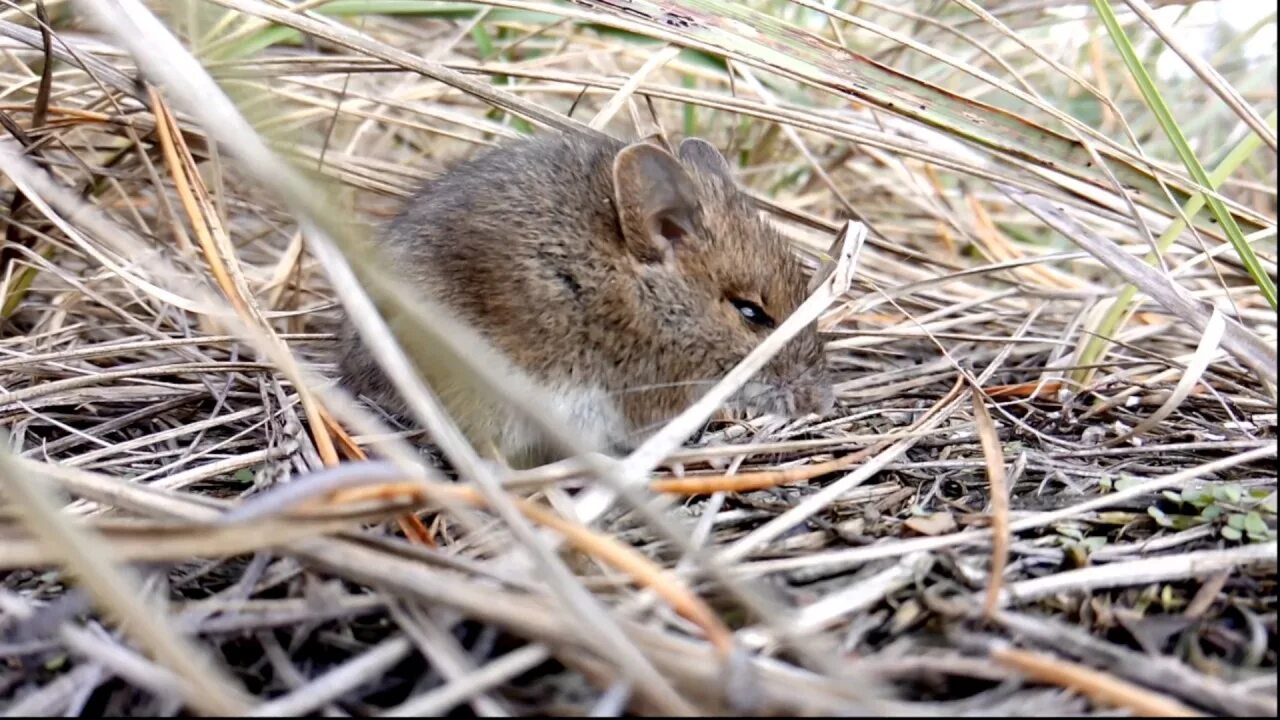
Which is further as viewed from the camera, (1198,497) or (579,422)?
(579,422)

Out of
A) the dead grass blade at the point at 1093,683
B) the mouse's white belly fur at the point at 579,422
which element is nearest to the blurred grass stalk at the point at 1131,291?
the mouse's white belly fur at the point at 579,422

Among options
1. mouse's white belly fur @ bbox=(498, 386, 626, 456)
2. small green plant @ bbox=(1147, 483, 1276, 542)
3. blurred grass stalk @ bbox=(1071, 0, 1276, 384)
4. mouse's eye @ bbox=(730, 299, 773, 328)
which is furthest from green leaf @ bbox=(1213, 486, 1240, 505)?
mouse's white belly fur @ bbox=(498, 386, 626, 456)

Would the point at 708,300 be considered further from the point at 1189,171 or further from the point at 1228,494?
the point at 1228,494

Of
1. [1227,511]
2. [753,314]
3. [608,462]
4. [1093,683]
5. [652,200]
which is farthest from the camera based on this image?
[753,314]

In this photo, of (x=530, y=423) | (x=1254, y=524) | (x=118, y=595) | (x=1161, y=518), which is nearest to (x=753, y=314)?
(x=530, y=423)

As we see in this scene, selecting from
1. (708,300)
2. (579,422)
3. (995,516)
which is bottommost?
(579,422)

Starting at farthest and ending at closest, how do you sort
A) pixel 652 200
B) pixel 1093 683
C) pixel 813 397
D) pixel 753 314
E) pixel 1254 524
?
pixel 753 314, pixel 813 397, pixel 652 200, pixel 1254 524, pixel 1093 683

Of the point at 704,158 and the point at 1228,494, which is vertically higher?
the point at 704,158

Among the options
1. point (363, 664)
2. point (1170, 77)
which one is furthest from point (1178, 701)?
point (1170, 77)
